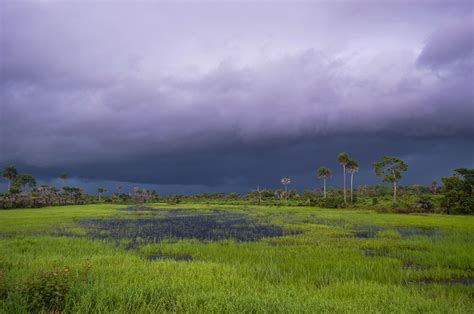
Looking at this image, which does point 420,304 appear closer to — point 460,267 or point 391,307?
point 391,307

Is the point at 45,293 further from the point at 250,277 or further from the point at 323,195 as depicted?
the point at 323,195

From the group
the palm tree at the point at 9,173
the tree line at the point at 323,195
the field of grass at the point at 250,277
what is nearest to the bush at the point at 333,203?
the tree line at the point at 323,195

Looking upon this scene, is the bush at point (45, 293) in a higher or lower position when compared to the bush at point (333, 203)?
higher

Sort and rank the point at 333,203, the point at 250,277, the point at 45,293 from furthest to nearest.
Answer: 1. the point at 333,203
2. the point at 250,277
3. the point at 45,293

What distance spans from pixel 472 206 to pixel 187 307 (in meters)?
54.8

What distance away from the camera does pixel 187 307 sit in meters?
8.60

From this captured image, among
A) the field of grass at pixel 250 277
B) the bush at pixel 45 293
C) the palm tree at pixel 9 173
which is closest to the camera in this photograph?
the bush at pixel 45 293

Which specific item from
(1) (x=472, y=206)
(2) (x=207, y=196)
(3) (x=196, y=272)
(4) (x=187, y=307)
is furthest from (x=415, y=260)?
(2) (x=207, y=196)

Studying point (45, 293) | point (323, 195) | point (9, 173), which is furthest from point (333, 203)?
point (9, 173)

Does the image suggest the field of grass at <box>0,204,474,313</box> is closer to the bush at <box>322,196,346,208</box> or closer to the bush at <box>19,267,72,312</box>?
the bush at <box>19,267,72,312</box>

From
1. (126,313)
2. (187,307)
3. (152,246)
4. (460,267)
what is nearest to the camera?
(126,313)

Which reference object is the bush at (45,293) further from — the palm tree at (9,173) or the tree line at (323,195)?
the palm tree at (9,173)

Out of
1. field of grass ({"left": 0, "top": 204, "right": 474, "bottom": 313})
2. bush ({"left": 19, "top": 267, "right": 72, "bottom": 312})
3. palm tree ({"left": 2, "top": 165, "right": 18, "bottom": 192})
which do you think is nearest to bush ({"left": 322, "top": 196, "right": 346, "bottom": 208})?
field of grass ({"left": 0, "top": 204, "right": 474, "bottom": 313})

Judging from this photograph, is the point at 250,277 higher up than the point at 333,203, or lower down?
higher up
